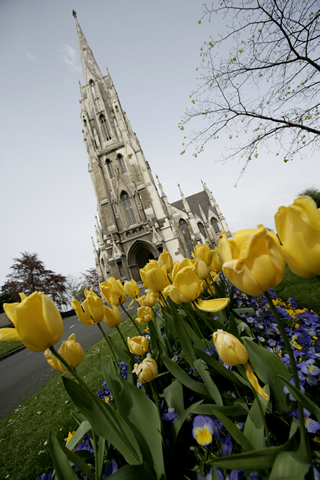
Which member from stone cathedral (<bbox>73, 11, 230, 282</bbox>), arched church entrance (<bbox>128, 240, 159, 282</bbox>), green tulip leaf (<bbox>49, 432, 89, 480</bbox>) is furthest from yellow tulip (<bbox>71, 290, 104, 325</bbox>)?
arched church entrance (<bbox>128, 240, 159, 282</bbox>)

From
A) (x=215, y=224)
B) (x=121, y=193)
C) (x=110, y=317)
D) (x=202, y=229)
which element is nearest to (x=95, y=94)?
Answer: (x=121, y=193)

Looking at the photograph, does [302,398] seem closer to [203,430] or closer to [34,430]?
[203,430]

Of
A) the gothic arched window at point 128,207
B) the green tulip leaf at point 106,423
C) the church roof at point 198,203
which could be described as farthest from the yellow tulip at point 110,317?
the church roof at point 198,203

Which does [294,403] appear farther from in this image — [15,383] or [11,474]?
[15,383]

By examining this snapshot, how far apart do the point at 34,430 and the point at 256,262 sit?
4.20 m

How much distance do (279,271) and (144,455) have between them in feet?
3.65

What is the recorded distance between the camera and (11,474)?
91.2 inches

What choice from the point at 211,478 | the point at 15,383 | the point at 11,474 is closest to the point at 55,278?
the point at 15,383

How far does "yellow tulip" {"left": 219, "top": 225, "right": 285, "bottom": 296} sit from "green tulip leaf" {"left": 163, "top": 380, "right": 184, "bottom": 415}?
0.98 m

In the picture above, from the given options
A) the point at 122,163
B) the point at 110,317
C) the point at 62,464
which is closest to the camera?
the point at 62,464

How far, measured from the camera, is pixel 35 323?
855mm

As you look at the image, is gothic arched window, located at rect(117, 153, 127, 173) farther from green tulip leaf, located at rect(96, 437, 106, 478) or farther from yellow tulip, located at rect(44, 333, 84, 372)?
green tulip leaf, located at rect(96, 437, 106, 478)

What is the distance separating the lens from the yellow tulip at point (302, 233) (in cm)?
68

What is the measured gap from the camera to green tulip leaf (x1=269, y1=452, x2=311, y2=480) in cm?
66
